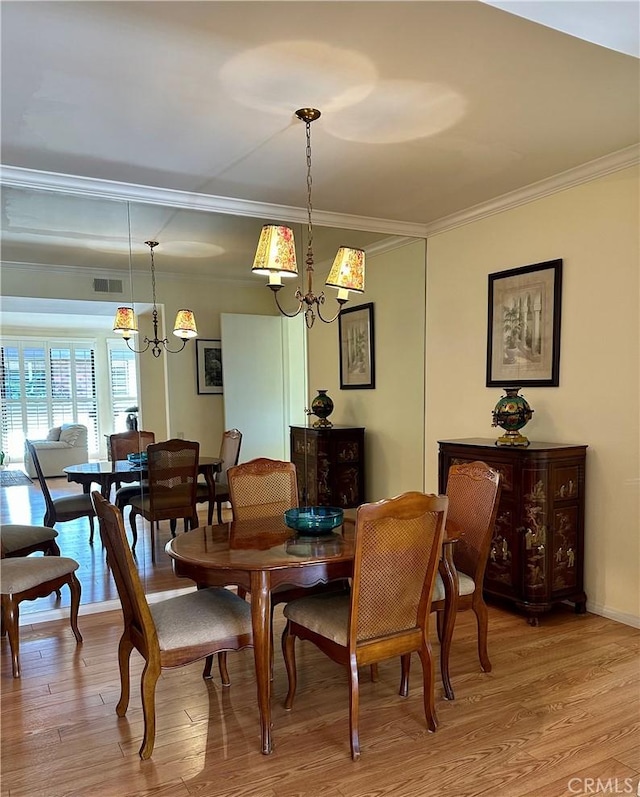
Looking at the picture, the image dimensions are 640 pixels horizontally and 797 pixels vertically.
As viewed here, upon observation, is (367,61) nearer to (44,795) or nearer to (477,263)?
(477,263)

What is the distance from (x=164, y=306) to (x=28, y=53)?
1809 mm

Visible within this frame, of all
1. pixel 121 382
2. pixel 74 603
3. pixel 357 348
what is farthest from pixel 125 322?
pixel 357 348

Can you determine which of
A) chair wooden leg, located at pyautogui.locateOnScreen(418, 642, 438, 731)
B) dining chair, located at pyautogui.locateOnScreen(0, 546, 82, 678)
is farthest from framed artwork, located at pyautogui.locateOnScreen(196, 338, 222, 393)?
chair wooden leg, located at pyautogui.locateOnScreen(418, 642, 438, 731)

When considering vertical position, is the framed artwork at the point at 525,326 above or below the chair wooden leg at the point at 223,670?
above

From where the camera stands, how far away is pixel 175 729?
230 cm

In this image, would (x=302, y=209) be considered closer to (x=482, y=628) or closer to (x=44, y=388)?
(x=44, y=388)

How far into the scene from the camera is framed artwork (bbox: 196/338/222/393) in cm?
397

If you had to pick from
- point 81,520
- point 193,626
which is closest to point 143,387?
point 81,520

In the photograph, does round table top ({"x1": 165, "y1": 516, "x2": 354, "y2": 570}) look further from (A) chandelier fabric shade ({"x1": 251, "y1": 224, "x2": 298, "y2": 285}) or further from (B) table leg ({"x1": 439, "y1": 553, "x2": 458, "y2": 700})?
(A) chandelier fabric shade ({"x1": 251, "y1": 224, "x2": 298, "y2": 285})

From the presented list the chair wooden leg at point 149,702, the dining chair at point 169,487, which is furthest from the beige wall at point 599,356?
the chair wooden leg at point 149,702

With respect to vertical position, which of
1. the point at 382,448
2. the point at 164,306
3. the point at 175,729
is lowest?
the point at 175,729

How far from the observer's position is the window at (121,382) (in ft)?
12.0

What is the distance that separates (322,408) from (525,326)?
1681 mm

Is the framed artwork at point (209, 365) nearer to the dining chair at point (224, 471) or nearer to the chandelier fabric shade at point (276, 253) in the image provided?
the dining chair at point (224, 471)
